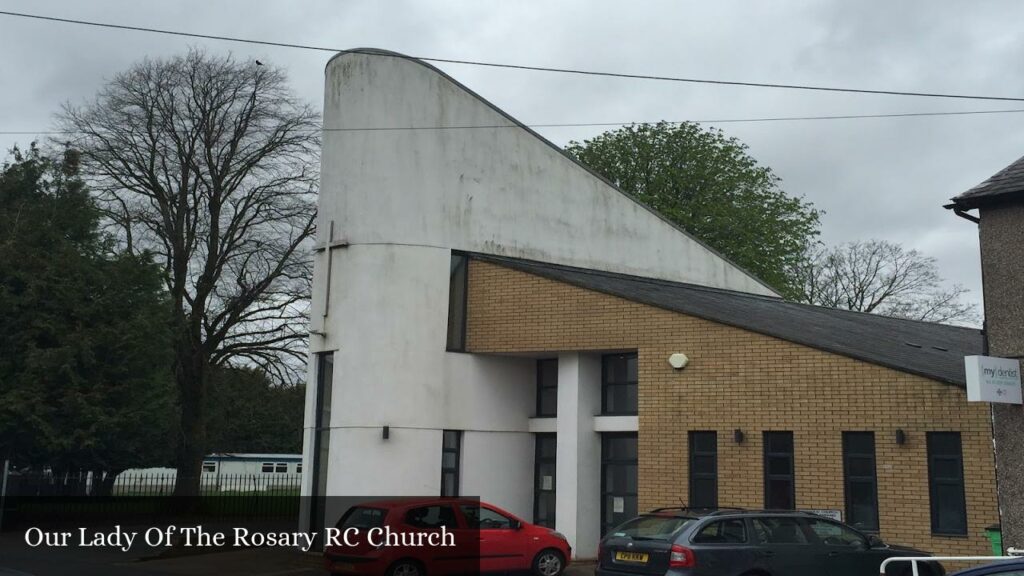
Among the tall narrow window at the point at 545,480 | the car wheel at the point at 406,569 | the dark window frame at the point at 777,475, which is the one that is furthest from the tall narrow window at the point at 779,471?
the car wheel at the point at 406,569

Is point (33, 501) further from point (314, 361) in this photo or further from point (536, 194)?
point (536, 194)

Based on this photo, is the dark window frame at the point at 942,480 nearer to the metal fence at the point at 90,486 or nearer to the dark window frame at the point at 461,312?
the dark window frame at the point at 461,312

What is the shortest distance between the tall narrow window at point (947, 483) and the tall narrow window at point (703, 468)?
3.53 meters

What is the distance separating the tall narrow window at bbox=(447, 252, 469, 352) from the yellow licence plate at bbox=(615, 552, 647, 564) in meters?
8.47

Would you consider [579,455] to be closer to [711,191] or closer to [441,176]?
[441,176]

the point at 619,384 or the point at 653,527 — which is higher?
the point at 619,384

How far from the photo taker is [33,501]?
27859 millimetres

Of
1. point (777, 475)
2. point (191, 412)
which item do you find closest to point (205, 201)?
point (191, 412)

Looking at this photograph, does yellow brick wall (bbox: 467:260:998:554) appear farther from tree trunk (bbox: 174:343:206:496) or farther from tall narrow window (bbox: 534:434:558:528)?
tree trunk (bbox: 174:343:206:496)

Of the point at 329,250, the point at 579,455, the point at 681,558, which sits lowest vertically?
the point at 681,558

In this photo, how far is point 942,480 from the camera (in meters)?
15.0

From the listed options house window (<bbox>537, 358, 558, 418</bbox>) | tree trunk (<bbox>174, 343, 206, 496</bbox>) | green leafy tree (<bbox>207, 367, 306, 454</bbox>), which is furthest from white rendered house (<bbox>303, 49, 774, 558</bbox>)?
green leafy tree (<bbox>207, 367, 306, 454</bbox>)

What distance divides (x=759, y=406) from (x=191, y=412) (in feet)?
75.9

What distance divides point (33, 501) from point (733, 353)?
20.8m
